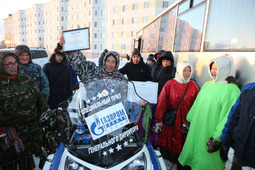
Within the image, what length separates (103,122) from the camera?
1.46m

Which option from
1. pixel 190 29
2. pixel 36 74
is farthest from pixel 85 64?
pixel 190 29

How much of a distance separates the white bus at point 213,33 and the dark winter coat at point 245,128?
503 mm

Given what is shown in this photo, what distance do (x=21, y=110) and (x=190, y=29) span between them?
3.89 metres

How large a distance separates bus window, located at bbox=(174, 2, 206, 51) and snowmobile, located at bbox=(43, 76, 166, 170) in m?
2.56

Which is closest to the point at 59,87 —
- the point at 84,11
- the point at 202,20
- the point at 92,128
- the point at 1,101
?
the point at 1,101

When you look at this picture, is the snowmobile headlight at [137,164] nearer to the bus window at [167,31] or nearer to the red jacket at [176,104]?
the red jacket at [176,104]

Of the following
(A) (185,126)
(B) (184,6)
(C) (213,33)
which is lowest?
(A) (185,126)

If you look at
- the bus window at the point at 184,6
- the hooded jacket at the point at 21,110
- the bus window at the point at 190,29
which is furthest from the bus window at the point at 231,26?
the hooded jacket at the point at 21,110

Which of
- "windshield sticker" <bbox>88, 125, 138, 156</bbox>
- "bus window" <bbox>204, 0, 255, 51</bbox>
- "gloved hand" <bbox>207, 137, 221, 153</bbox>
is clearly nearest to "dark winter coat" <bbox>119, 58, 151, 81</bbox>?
"bus window" <bbox>204, 0, 255, 51</bbox>

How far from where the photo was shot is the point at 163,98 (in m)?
2.87

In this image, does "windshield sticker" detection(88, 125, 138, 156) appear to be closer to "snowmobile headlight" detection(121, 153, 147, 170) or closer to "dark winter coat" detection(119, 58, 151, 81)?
"snowmobile headlight" detection(121, 153, 147, 170)

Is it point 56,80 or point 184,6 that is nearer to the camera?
point 56,80

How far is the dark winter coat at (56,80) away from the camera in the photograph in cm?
370

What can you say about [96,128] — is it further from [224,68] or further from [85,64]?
[224,68]
